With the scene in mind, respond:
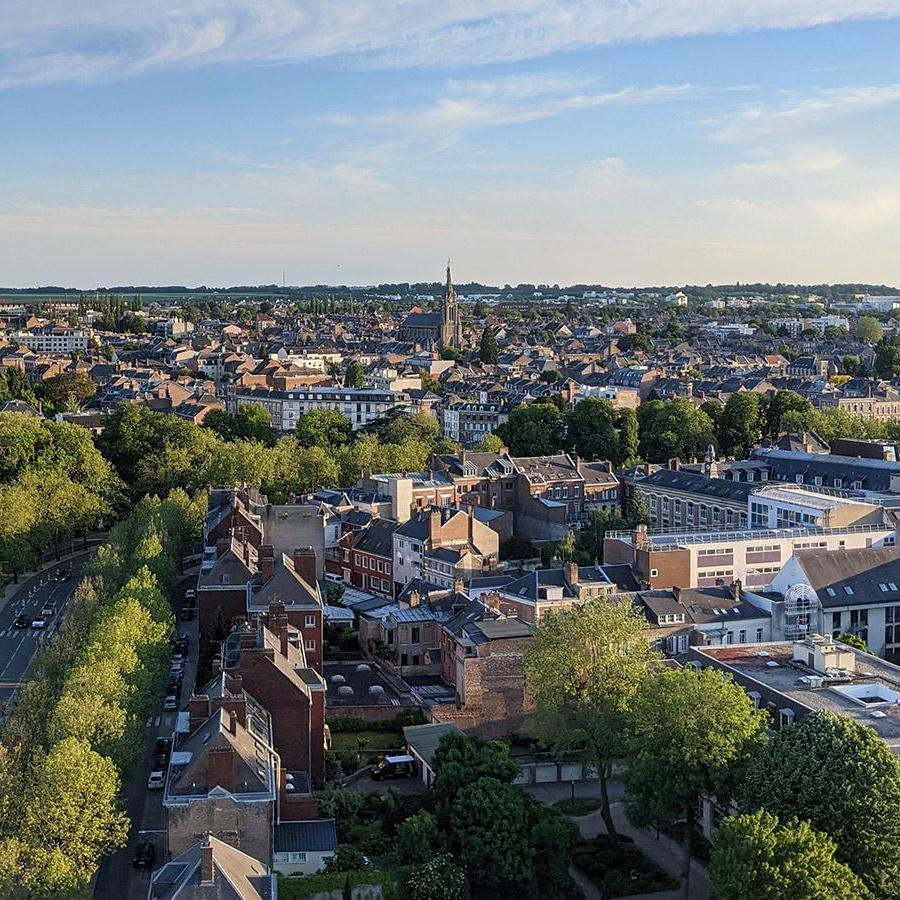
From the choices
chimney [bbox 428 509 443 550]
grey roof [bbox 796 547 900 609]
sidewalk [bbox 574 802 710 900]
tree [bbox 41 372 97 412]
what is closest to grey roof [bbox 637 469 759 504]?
grey roof [bbox 796 547 900 609]

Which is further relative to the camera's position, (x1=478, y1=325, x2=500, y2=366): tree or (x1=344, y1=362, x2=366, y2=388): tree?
(x1=478, y1=325, x2=500, y2=366): tree

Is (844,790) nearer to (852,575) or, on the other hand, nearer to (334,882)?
(334,882)

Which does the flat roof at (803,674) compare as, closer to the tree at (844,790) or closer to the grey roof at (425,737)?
the tree at (844,790)

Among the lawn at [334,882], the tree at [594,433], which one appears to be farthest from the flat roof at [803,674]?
the tree at [594,433]

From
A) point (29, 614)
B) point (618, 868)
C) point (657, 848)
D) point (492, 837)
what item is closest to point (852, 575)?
point (657, 848)

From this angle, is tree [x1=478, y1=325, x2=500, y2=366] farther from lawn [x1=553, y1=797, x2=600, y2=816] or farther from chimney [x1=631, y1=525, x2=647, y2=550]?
lawn [x1=553, y1=797, x2=600, y2=816]
